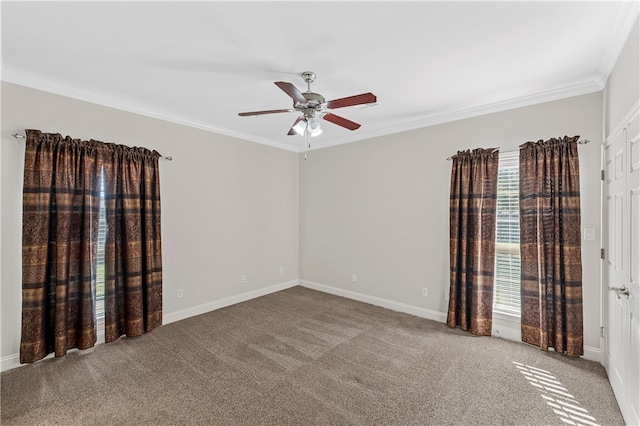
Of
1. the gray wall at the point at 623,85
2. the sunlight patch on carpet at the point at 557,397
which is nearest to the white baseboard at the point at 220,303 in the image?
the sunlight patch on carpet at the point at 557,397

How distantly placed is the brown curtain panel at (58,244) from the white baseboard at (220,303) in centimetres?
94

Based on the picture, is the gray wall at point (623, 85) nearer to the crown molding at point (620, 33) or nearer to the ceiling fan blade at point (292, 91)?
the crown molding at point (620, 33)

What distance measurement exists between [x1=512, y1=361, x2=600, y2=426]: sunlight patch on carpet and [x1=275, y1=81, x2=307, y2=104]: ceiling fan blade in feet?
10.2

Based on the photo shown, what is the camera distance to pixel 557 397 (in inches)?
90.8

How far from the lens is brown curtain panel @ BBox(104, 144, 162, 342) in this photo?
10.7 feet

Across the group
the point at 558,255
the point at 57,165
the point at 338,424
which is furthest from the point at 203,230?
the point at 558,255

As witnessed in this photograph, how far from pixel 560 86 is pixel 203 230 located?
4.65 meters

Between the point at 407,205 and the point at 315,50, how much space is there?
2612mm

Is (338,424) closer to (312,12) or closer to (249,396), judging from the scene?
(249,396)

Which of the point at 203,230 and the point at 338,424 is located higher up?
the point at 203,230

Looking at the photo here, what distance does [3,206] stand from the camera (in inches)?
106

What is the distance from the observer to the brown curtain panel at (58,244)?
2.74 meters

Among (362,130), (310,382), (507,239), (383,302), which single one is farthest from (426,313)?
(362,130)

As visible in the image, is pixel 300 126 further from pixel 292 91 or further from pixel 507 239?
pixel 507 239
